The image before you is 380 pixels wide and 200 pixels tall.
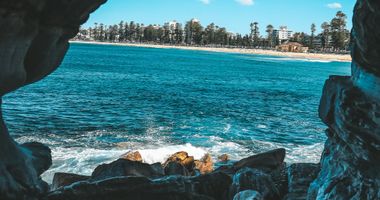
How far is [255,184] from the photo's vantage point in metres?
13.0

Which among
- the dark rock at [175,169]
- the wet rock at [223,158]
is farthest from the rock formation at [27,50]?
the wet rock at [223,158]

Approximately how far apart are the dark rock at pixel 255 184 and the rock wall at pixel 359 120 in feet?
8.15

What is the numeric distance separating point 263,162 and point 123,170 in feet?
20.5

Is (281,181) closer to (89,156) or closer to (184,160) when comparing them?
(184,160)

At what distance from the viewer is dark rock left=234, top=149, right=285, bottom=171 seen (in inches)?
682

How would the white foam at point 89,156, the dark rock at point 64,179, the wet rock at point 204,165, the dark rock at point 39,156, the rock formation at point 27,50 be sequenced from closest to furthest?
the rock formation at point 27,50
the dark rock at point 39,156
the dark rock at point 64,179
the wet rock at point 204,165
the white foam at point 89,156

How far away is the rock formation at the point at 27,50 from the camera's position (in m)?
8.74

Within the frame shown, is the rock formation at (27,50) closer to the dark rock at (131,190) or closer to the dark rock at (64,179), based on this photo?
the dark rock at (131,190)

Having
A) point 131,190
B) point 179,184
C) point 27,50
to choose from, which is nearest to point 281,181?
point 179,184

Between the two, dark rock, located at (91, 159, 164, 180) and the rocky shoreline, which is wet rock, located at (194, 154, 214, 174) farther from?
dark rock, located at (91, 159, 164, 180)

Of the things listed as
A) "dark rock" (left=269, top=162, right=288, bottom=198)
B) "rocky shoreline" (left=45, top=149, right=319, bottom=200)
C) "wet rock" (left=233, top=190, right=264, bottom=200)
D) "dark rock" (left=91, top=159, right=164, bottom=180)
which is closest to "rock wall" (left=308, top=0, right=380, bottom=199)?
"wet rock" (left=233, top=190, right=264, bottom=200)

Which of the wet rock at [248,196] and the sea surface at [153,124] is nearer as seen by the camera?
the wet rock at [248,196]

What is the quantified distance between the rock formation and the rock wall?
596 centimetres

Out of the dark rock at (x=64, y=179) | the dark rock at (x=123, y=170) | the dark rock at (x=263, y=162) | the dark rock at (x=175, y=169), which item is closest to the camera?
the dark rock at (x=123, y=170)
